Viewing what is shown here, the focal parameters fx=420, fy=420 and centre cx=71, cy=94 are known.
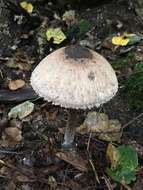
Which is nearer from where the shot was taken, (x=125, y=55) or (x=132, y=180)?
(x=132, y=180)

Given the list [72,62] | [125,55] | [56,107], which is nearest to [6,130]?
[56,107]

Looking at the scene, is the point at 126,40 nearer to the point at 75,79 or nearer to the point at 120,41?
the point at 120,41

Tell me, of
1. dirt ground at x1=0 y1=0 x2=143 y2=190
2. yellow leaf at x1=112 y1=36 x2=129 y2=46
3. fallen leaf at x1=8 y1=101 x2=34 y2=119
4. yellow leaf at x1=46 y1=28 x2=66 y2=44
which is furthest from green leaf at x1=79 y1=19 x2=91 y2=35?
fallen leaf at x1=8 y1=101 x2=34 y2=119

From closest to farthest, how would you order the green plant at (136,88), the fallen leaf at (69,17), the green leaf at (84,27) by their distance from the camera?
the green plant at (136,88) < the green leaf at (84,27) < the fallen leaf at (69,17)

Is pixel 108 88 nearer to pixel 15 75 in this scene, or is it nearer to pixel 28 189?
pixel 28 189

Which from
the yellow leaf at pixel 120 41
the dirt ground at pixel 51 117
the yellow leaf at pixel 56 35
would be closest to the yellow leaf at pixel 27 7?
the dirt ground at pixel 51 117

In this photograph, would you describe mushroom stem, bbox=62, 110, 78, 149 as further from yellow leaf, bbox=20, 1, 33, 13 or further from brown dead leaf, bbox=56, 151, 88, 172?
yellow leaf, bbox=20, 1, 33, 13

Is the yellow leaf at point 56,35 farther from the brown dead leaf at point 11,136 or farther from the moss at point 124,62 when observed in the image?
the brown dead leaf at point 11,136
